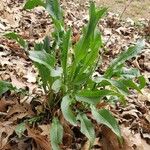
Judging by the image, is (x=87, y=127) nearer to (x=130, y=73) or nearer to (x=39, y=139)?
(x=39, y=139)

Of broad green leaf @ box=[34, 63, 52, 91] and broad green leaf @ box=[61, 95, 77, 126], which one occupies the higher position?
broad green leaf @ box=[34, 63, 52, 91]

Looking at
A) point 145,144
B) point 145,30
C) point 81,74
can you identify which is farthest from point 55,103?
point 145,30

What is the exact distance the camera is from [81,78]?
257 cm

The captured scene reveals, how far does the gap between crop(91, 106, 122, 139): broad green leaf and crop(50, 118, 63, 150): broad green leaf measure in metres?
0.22

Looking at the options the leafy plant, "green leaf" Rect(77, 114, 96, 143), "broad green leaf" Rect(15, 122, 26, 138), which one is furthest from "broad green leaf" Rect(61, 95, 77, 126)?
the leafy plant

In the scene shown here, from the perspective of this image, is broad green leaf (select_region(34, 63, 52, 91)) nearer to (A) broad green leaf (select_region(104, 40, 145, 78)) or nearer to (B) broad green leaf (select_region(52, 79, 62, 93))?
(B) broad green leaf (select_region(52, 79, 62, 93))

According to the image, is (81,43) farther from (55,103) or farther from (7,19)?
(7,19)

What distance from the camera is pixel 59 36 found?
275 centimetres

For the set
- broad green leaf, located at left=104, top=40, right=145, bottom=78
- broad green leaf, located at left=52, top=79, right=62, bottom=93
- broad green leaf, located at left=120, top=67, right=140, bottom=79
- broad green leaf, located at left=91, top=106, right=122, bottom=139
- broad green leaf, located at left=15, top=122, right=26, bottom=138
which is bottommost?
broad green leaf, located at left=15, top=122, right=26, bottom=138

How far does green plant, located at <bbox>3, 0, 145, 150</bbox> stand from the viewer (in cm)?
239

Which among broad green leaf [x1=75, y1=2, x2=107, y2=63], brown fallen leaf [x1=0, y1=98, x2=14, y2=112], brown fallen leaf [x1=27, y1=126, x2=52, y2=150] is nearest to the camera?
brown fallen leaf [x1=27, y1=126, x2=52, y2=150]

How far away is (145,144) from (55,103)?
2.09ft

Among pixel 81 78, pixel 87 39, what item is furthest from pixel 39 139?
pixel 87 39

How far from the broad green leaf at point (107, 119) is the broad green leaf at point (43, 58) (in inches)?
14.6
